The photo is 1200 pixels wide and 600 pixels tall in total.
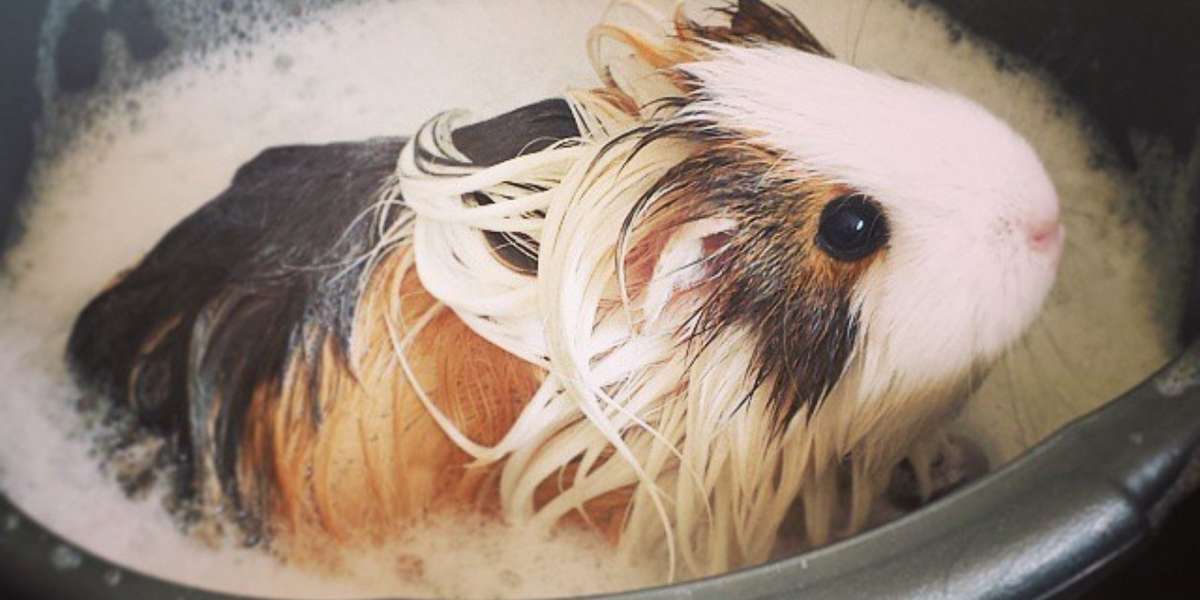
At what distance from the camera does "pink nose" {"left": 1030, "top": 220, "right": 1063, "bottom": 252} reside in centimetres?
77

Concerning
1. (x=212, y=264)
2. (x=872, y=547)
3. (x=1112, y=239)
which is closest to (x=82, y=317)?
(x=212, y=264)

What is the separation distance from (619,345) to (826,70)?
0.62 feet

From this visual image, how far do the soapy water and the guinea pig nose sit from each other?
1cm

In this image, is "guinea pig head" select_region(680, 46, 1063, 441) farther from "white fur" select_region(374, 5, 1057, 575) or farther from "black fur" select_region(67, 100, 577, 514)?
"black fur" select_region(67, 100, 577, 514)

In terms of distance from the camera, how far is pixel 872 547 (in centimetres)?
67

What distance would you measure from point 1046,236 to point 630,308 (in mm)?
235

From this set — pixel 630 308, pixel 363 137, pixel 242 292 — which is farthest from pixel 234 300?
pixel 630 308

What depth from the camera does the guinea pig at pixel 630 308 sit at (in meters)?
0.74

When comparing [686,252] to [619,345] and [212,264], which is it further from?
[212,264]

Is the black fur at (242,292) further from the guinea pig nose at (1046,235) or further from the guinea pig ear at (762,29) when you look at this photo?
the guinea pig nose at (1046,235)

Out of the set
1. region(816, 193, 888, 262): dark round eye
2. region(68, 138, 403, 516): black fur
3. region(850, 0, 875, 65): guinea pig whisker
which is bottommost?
region(68, 138, 403, 516): black fur

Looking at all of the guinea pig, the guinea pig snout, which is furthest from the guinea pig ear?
the guinea pig snout

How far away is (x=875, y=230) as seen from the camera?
29.1 inches

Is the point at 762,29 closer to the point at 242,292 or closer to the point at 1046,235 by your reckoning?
Answer: the point at 1046,235
